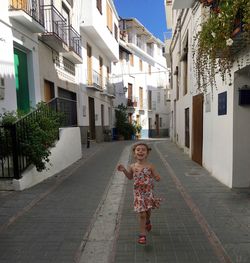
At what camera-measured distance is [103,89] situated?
2114 cm

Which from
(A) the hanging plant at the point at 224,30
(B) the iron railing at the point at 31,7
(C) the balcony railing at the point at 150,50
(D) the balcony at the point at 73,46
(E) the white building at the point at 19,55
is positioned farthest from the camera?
(C) the balcony railing at the point at 150,50

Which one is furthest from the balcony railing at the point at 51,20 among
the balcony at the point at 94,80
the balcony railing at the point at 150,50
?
the balcony railing at the point at 150,50

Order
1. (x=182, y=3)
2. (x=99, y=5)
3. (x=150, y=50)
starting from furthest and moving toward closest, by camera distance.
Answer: (x=150, y=50), (x=99, y=5), (x=182, y=3)

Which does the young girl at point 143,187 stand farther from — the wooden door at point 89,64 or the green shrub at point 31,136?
the wooden door at point 89,64

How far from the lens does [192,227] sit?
4336 mm

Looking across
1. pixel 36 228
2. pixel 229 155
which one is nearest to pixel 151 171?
pixel 36 228

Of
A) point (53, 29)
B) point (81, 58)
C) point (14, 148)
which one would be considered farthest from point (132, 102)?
point (14, 148)

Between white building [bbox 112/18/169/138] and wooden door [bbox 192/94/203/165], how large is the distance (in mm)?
16326

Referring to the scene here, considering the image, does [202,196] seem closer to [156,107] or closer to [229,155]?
[229,155]

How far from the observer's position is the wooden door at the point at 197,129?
9586 mm

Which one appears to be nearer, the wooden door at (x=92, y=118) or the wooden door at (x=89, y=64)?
the wooden door at (x=89, y=64)

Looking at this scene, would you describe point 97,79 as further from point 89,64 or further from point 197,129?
point 197,129

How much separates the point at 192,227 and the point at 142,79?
29928 mm

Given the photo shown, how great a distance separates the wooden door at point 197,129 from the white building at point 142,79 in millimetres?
16326
